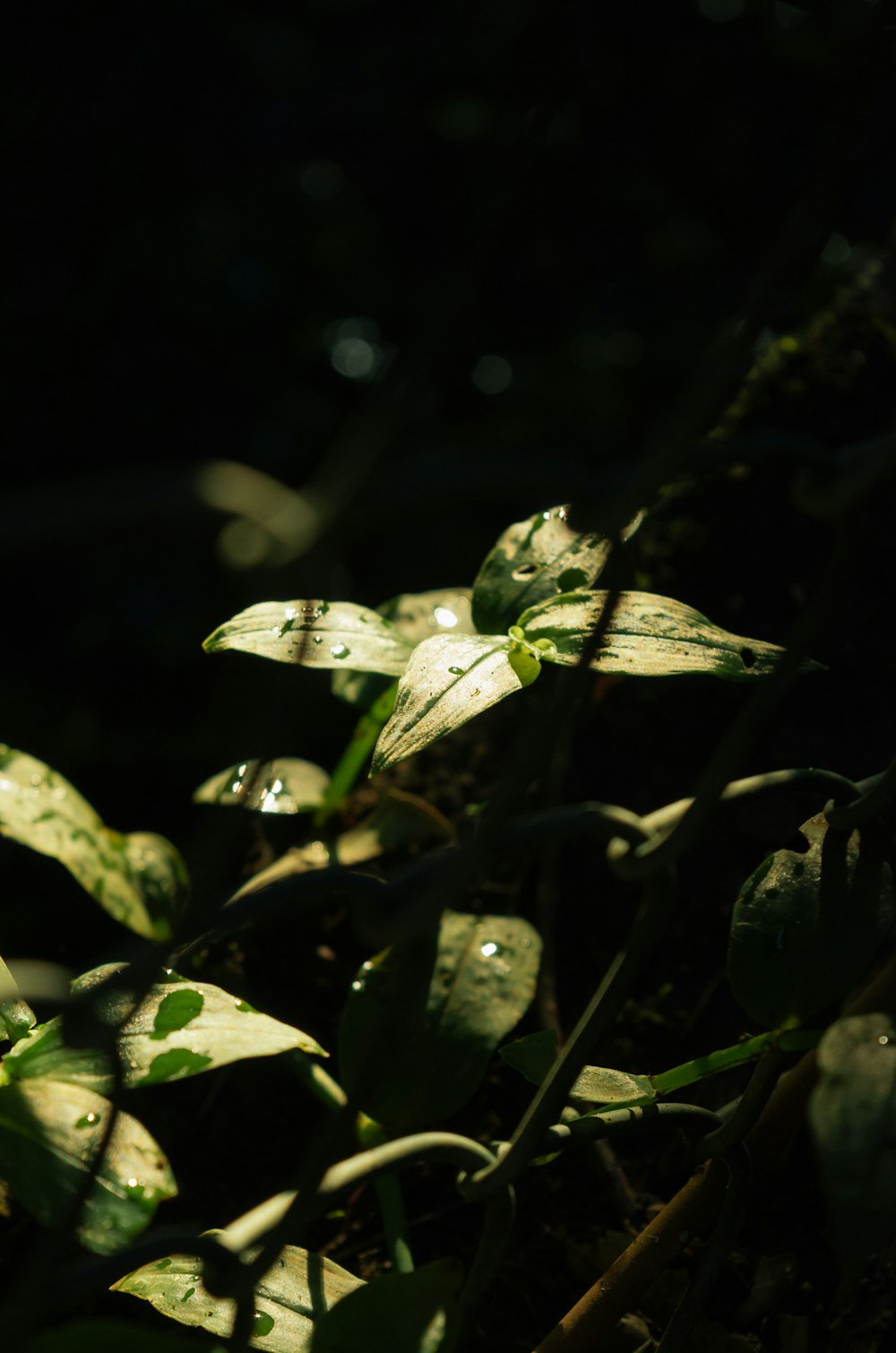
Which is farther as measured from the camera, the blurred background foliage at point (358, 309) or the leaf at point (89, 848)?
the blurred background foliage at point (358, 309)

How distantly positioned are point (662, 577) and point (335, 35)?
1356 mm

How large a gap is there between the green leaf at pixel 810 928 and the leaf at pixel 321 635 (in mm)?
258

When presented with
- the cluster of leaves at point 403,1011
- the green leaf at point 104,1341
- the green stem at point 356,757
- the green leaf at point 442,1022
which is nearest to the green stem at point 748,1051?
the cluster of leaves at point 403,1011

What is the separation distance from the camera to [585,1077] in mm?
487

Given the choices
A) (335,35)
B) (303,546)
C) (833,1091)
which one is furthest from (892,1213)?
(335,35)

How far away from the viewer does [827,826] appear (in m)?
0.52

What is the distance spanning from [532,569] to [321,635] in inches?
6.4

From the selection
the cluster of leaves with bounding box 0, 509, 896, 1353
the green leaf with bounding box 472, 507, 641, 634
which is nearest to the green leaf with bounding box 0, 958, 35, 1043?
the cluster of leaves with bounding box 0, 509, 896, 1353

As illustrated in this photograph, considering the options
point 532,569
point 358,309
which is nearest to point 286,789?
point 532,569

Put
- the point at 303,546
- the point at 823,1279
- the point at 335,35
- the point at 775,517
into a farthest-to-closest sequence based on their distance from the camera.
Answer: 1. the point at 335,35
2. the point at 775,517
3. the point at 823,1279
4. the point at 303,546

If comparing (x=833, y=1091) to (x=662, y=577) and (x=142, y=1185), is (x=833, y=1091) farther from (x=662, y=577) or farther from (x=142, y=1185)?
(x=662, y=577)

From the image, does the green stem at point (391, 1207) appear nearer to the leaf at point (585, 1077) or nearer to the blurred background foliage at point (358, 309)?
the leaf at point (585, 1077)

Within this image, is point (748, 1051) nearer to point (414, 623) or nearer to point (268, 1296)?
point (268, 1296)

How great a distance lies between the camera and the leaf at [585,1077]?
0.47 metres
